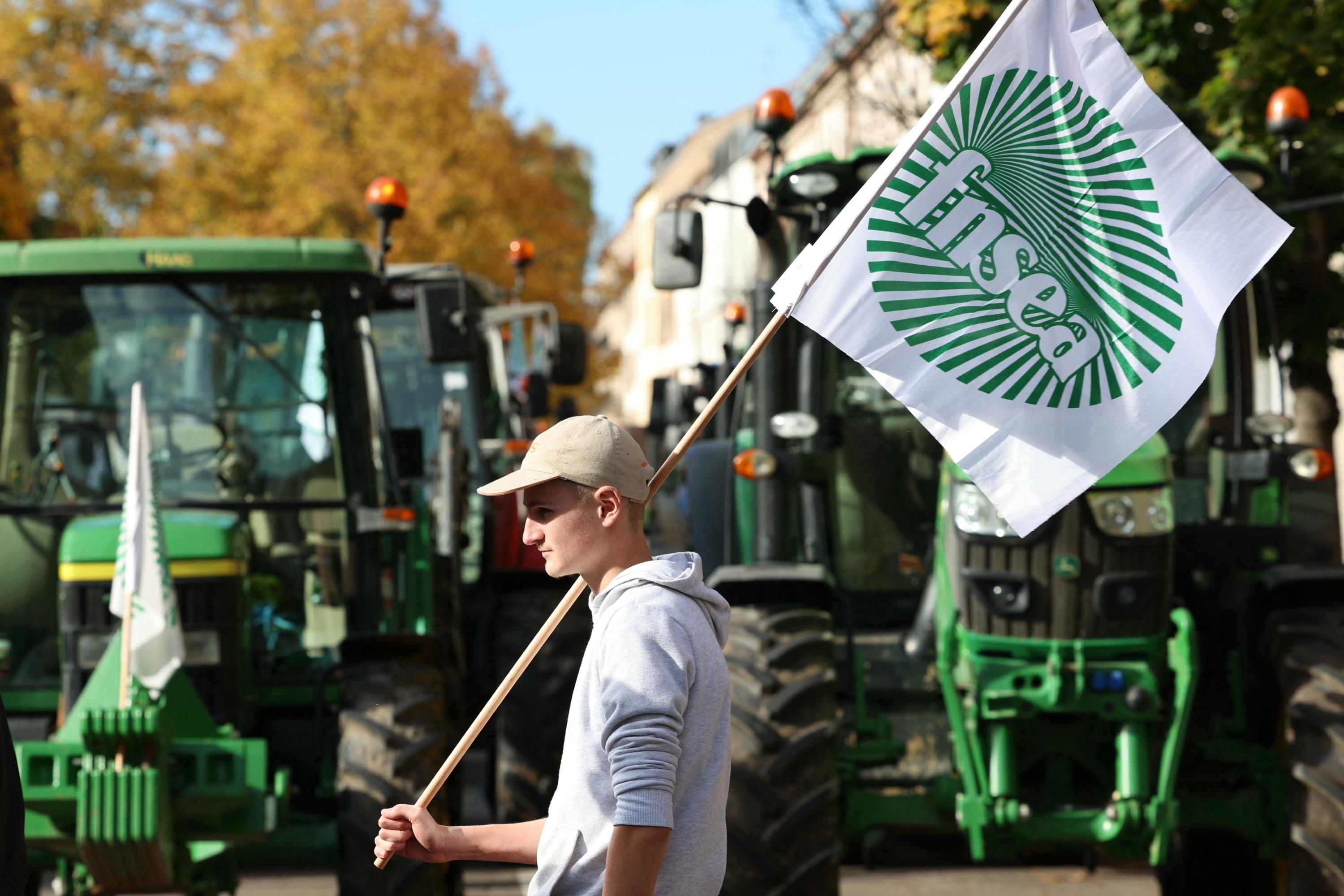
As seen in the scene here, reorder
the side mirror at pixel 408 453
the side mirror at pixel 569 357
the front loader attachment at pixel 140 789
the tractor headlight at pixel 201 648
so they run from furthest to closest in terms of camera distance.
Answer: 1. the side mirror at pixel 569 357
2. the side mirror at pixel 408 453
3. the tractor headlight at pixel 201 648
4. the front loader attachment at pixel 140 789

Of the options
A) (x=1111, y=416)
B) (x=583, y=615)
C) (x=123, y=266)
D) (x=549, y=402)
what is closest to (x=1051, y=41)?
(x=1111, y=416)

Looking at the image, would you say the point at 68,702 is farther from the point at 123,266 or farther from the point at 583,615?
the point at 583,615

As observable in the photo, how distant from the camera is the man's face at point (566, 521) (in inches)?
114

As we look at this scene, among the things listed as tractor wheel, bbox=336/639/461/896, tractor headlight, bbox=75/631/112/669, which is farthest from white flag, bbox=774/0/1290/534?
tractor headlight, bbox=75/631/112/669

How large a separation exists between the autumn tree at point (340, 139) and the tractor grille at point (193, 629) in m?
16.8

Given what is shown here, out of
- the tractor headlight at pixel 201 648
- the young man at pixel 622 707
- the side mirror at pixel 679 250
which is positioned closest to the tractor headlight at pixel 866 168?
the side mirror at pixel 679 250

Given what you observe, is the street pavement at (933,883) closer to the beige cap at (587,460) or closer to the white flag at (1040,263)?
the white flag at (1040,263)

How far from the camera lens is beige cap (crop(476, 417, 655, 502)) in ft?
9.39

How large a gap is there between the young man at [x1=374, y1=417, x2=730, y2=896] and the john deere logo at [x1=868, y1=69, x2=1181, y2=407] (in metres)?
0.98

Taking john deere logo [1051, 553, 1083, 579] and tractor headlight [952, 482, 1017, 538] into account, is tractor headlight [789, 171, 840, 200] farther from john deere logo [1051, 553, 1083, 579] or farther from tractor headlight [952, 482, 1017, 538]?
john deere logo [1051, 553, 1083, 579]

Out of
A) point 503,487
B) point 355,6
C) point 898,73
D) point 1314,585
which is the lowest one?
point 1314,585

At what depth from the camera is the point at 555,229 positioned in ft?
85.1

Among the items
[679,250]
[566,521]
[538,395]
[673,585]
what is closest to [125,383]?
[679,250]

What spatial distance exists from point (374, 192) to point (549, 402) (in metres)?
5.19
